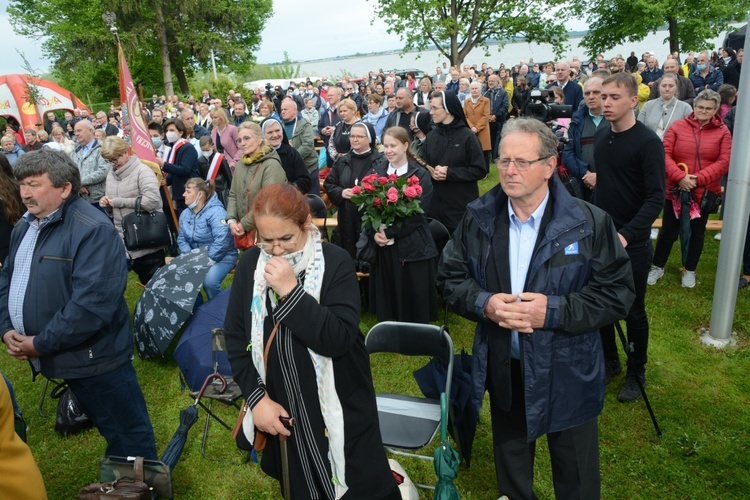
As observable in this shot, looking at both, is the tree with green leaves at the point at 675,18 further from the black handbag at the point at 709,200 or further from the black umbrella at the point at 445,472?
the black umbrella at the point at 445,472

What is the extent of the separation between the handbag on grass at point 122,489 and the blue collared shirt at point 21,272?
3.17ft

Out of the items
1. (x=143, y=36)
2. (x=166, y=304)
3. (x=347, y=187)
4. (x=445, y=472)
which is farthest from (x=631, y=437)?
(x=143, y=36)

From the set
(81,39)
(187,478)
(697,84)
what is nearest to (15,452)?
(187,478)

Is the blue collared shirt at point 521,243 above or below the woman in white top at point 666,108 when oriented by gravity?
below

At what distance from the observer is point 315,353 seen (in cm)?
215

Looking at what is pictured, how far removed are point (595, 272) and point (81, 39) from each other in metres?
40.5

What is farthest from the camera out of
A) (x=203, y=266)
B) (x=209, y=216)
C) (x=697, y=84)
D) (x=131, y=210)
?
(x=697, y=84)

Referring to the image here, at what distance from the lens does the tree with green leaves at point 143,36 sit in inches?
1384

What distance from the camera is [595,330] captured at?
2410mm

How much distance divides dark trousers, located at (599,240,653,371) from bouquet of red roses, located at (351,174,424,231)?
5.91 ft

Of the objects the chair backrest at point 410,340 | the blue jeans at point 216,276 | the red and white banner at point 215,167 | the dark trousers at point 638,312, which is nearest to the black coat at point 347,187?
the blue jeans at point 216,276

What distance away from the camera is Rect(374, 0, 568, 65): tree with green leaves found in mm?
31500

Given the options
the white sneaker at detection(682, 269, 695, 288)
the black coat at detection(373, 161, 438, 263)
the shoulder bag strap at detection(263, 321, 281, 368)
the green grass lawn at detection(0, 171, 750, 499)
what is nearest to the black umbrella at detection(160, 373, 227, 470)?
the green grass lawn at detection(0, 171, 750, 499)

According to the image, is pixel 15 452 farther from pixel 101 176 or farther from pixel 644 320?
pixel 101 176
